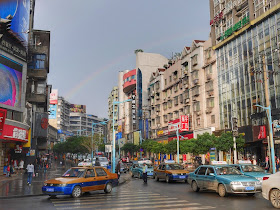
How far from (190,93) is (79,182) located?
158 feet

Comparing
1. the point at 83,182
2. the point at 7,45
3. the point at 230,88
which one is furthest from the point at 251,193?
the point at 230,88

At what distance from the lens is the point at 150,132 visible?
85312 millimetres

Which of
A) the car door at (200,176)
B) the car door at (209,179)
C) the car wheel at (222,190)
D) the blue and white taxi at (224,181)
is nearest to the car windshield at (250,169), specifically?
the blue and white taxi at (224,181)

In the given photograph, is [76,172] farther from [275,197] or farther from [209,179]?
[275,197]

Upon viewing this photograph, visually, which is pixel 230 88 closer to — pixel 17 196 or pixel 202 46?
pixel 202 46

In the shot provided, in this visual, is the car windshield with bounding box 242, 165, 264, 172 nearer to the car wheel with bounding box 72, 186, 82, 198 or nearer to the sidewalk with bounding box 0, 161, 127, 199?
the car wheel with bounding box 72, 186, 82, 198

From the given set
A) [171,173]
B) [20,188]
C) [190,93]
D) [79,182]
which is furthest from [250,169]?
[190,93]

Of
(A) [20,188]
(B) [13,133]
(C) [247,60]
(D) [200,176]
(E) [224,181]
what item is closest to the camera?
(E) [224,181]

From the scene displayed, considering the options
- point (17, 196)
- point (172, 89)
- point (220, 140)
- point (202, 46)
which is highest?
point (202, 46)

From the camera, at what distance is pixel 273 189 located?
11328 mm

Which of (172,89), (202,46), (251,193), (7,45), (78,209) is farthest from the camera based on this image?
(172,89)

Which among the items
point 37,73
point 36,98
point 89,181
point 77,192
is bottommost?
point 77,192

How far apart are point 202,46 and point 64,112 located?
426 ft

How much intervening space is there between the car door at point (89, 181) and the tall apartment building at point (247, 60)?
2645cm
